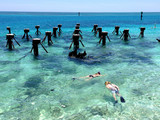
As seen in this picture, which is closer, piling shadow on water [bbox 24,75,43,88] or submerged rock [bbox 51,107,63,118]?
submerged rock [bbox 51,107,63,118]

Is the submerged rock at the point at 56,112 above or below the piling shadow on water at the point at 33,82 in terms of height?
below

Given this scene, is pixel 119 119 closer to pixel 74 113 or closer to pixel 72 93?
pixel 74 113

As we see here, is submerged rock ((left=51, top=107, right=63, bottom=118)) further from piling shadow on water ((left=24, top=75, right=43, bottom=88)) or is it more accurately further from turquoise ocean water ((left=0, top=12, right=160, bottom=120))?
piling shadow on water ((left=24, top=75, right=43, bottom=88))

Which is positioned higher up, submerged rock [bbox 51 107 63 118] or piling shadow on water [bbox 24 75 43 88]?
piling shadow on water [bbox 24 75 43 88]

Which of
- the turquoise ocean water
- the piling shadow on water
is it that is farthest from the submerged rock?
the piling shadow on water

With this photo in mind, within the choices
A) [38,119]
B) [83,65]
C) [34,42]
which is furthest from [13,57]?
[38,119]

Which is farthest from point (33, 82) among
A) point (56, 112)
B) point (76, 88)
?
point (56, 112)

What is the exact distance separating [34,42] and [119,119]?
1655 cm

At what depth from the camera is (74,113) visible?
10.6 metres

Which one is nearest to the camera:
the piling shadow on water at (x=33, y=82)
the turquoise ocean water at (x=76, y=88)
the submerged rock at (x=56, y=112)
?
the submerged rock at (x=56, y=112)

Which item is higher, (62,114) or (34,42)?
(34,42)

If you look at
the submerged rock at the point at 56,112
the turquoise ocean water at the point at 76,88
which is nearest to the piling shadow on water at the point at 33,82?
the turquoise ocean water at the point at 76,88

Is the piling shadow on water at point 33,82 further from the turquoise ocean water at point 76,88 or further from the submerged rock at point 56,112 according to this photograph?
the submerged rock at point 56,112

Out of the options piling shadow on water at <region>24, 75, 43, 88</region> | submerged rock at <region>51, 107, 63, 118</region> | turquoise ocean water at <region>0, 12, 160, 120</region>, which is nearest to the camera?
submerged rock at <region>51, 107, 63, 118</region>
